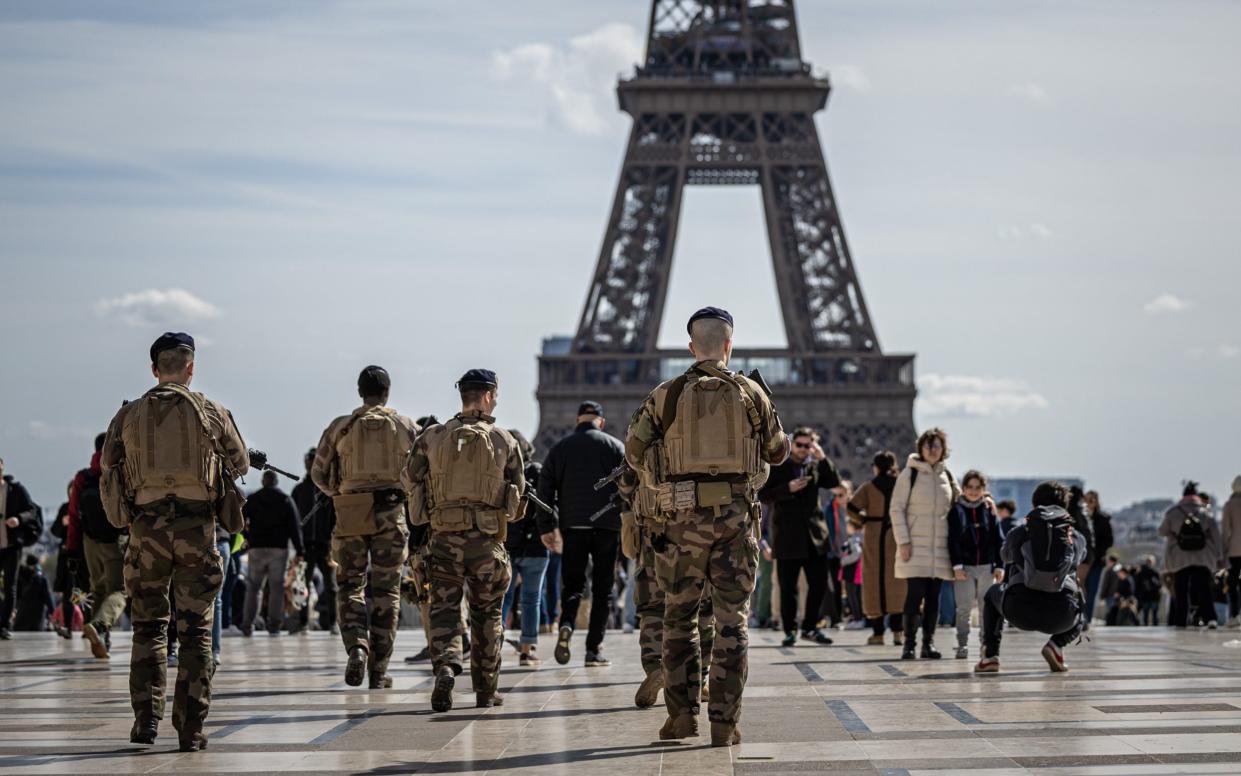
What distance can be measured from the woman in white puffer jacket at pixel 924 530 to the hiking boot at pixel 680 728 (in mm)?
5986

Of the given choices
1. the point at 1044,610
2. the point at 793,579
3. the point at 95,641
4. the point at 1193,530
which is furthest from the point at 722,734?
the point at 1193,530

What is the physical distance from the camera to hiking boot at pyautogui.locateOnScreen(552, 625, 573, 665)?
1421 centimetres

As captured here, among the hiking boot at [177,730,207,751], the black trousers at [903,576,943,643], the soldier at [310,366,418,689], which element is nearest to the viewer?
the hiking boot at [177,730,207,751]

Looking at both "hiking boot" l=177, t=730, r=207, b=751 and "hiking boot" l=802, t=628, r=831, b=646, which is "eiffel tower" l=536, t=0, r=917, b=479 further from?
"hiking boot" l=177, t=730, r=207, b=751

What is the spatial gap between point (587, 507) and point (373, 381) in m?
2.70

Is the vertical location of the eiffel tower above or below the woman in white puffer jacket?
above

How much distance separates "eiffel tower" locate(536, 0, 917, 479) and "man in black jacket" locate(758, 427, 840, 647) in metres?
49.7

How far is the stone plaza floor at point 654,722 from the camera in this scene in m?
8.16

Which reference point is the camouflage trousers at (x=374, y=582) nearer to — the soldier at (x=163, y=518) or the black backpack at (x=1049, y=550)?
the soldier at (x=163, y=518)

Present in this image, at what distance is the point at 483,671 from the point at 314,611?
24.2m

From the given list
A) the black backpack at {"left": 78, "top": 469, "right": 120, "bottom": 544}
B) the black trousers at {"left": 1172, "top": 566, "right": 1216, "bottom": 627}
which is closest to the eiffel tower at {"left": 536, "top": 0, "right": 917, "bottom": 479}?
the black trousers at {"left": 1172, "top": 566, "right": 1216, "bottom": 627}

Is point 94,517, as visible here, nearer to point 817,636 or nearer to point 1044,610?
point 817,636

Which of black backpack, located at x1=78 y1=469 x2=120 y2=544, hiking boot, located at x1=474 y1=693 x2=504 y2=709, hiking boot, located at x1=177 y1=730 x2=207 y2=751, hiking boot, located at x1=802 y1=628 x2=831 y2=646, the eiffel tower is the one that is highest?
the eiffel tower

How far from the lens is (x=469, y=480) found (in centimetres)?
1082
